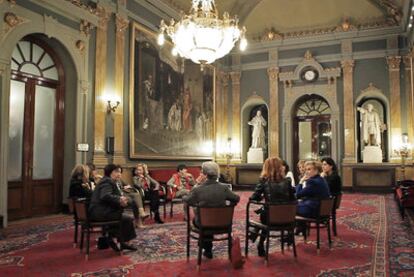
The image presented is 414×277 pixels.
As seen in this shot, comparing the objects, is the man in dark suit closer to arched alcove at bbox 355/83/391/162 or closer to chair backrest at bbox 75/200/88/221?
chair backrest at bbox 75/200/88/221

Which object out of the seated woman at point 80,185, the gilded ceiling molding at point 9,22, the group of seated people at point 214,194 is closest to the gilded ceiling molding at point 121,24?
the gilded ceiling molding at point 9,22

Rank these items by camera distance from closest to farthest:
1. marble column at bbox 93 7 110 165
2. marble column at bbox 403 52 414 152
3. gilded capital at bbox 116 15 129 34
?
marble column at bbox 93 7 110 165 < gilded capital at bbox 116 15 129 34 < marble column at bbox 403 52 414 152

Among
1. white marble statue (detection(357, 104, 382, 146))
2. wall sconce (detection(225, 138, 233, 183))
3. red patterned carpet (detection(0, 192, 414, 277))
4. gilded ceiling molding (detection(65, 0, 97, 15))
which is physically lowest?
red patterned carpet (detection(0, 192, 414, 277))

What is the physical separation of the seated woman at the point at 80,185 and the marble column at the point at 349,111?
10073 millimetres

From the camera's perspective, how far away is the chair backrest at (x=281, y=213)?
4.38m

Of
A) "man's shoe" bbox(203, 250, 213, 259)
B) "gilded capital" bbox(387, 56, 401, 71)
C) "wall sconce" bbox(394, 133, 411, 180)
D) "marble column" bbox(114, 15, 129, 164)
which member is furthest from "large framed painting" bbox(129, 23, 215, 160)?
"wall sconce" bbox(394, 133, 411, 180)

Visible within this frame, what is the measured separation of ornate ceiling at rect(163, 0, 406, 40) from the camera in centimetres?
1370

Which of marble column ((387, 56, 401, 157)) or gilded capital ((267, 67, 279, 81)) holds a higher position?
gilded capital ((267, 67, 279, 81))

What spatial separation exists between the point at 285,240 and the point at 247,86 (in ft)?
35.8

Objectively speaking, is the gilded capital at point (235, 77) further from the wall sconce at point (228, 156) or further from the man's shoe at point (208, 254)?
the man's shoe at point (208, 254)

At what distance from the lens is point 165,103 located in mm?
11234

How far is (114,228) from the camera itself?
16.2 ft

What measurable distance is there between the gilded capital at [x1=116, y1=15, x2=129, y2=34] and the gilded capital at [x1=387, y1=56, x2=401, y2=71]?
8.98 meters

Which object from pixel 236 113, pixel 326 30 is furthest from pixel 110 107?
pixel 326 30
